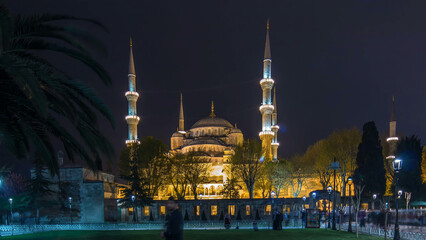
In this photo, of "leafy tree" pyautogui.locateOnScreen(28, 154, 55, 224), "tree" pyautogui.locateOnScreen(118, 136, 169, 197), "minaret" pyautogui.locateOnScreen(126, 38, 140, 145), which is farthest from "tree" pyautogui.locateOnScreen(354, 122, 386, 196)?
"minaret" pyautogui.locateOnScreen(126, 38, 140, 145)

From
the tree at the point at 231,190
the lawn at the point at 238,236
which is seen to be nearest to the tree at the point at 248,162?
the tree at the point at 231,190

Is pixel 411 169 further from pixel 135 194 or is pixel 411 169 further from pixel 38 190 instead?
pixel 38 190

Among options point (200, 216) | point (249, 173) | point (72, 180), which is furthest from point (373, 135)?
point (72, 180)

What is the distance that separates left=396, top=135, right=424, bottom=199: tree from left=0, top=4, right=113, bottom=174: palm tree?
42636 mm

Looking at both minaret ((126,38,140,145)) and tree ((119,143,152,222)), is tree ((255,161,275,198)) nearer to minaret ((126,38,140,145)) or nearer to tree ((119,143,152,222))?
tree ((119,143,152,222))

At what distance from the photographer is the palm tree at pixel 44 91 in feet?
18.9

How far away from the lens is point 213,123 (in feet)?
293

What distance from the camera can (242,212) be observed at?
3747 centimetres

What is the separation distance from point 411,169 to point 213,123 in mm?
53320

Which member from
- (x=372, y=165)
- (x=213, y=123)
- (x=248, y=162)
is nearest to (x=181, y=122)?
(x=213, y=123)

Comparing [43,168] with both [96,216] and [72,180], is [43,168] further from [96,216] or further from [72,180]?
[96,216]

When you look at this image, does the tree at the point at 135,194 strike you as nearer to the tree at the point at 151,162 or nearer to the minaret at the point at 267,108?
the tree at the point at 151,162

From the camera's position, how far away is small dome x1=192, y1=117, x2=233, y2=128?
89062 mm

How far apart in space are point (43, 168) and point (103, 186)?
5994 mm
